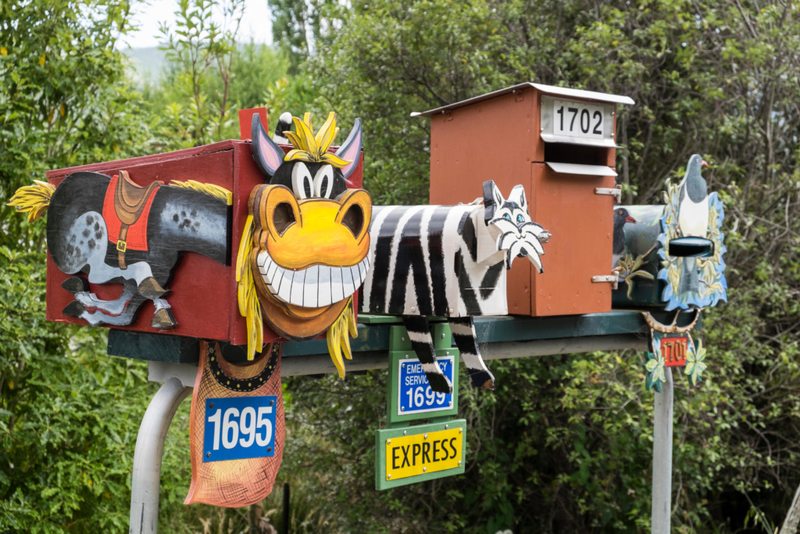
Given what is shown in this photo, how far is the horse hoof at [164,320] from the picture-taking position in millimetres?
1612

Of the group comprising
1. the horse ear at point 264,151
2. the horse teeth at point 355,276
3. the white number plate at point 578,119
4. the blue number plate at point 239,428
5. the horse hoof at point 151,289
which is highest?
the white number plate at point 578,119

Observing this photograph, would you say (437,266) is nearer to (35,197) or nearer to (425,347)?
(425,347)

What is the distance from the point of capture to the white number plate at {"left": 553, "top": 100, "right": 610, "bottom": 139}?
8.15ft

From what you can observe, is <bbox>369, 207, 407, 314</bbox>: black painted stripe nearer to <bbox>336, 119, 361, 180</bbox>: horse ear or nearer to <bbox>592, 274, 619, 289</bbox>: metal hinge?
<bbox>336, 119, 361, 180</bbox>: horse ear

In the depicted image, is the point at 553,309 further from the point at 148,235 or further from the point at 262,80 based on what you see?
the point at 262,80

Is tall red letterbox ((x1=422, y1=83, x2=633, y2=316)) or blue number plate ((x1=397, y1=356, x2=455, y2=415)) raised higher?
tall red letterbox ((x1=422, y1=83, x2=633, y2=316))

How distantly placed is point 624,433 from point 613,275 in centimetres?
268

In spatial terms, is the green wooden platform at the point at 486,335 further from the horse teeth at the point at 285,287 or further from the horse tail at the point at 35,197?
the horse tail at the point at 35,197

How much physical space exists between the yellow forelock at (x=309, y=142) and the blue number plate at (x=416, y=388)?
2.78ft

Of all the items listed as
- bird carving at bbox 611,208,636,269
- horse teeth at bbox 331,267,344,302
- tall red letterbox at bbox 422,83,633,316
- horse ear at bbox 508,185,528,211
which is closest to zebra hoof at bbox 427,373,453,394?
tall red letterbox at bbox 422,83,633,316

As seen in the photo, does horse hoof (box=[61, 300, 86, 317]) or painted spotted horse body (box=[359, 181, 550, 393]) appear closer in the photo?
horse hoof (box=[61, 300, 86, 317])

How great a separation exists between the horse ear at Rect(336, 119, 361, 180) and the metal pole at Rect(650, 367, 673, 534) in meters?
2.23

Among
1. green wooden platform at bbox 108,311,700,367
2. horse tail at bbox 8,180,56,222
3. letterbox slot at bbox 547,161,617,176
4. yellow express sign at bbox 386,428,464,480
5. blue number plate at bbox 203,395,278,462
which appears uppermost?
letterbox slot at bbox 547,161,617,176

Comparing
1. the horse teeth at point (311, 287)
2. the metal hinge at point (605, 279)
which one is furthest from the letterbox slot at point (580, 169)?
the horse teeth at point (311, 287)
